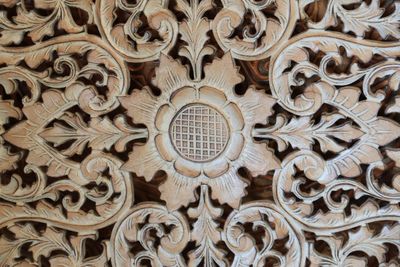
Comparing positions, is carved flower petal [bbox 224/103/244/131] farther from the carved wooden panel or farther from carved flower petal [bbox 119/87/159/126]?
carved flower petal [bbox 119/87/159/126]

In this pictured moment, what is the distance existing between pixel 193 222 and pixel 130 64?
30 cm

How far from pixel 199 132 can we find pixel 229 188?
0.36 feet

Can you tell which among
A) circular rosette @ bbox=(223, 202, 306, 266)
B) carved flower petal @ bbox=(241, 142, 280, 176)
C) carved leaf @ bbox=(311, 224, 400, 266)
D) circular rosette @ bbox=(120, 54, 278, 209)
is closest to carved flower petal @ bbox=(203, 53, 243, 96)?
circular rosette @ bbox=(120, 54, 278, 209)

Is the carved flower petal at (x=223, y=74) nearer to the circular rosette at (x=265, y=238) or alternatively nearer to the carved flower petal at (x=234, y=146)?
the carved flower petal at (x=234, y=146)

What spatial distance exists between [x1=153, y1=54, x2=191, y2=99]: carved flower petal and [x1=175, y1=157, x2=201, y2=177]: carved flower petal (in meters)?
0.11

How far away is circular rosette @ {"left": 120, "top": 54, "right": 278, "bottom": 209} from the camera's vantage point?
119cm

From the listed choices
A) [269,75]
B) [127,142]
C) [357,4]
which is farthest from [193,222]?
[357,4]

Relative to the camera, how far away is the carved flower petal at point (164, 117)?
1.19 m

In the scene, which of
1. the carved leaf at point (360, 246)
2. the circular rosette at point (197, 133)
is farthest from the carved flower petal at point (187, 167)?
the carved leaf at point (360, 246)

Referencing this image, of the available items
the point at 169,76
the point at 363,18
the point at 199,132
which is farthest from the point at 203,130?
Answer: the point at 363,18

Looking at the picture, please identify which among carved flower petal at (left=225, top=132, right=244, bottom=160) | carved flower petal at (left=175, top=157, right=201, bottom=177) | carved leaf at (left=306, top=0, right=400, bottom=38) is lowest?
carved flower petal at (left=175, top=157, right=201, bottom=177)

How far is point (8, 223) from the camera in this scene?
122cm

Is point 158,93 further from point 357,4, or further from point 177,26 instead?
point 357,4

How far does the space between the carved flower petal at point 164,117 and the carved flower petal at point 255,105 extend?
119 millimetres
